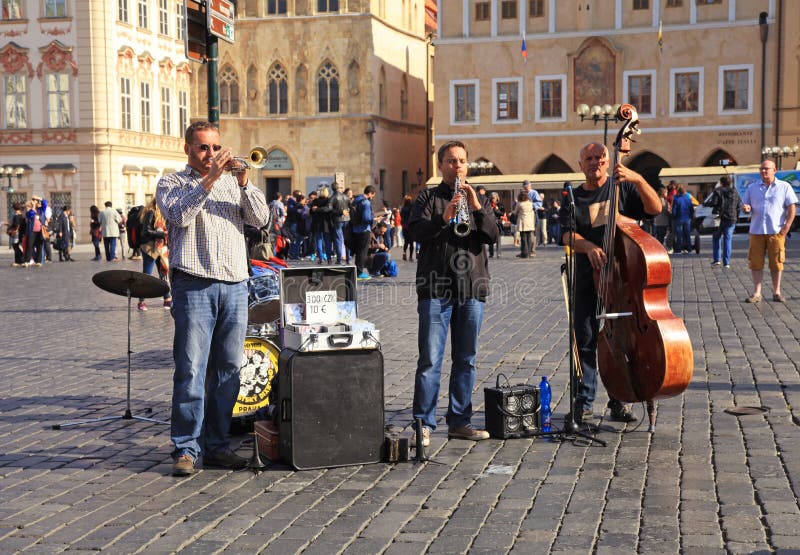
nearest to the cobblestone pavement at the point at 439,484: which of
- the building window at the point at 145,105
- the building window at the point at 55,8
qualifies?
the building window at the point at 55,8

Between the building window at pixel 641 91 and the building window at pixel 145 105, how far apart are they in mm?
19931

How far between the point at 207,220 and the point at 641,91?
4359cm

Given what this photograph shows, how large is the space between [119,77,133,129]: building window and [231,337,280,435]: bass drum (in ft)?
128

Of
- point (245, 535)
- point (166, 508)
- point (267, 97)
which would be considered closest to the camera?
point (245, 535)

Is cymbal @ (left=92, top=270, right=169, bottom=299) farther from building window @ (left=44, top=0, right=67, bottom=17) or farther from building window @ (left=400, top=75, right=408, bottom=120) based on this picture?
building window @ (left=400, top=75, right=408, bottom=120)

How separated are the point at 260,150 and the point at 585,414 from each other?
300 centimetres

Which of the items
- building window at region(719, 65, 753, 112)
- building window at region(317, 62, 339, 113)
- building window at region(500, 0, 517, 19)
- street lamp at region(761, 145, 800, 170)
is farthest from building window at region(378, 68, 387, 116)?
street lamp at region(761, 145, 800, 170)

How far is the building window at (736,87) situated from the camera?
152ft

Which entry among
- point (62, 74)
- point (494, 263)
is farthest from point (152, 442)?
point (62, 74)

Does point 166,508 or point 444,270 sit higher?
point 444,270

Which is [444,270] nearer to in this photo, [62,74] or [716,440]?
[716,440]

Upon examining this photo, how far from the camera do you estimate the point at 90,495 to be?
5812 millimetres

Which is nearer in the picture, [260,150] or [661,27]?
[260,150]

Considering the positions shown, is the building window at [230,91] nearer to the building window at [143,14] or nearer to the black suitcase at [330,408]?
the building window at [143,14]
